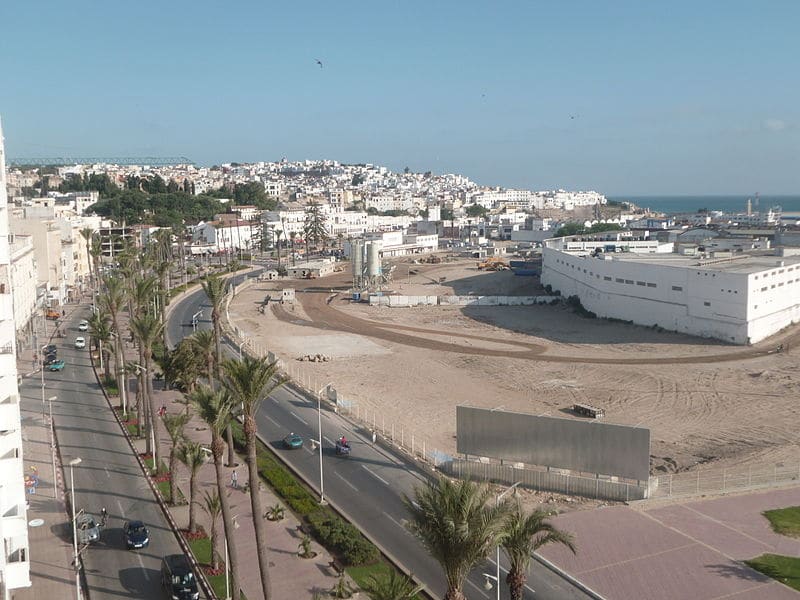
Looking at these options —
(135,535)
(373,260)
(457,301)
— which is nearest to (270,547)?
(135,535)

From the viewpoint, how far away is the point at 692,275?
169ft

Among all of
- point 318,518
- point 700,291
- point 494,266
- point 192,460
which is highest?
point 700,291

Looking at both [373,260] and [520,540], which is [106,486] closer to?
[520,540]

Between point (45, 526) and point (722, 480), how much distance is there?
2045 cm

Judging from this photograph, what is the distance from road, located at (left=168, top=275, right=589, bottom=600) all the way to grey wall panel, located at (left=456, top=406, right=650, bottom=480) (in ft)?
8.13

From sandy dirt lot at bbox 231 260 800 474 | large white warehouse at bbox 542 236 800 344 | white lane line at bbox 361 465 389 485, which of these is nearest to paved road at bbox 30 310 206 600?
white lane line at bbox 361 465 389 485

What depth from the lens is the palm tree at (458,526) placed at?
1211cm

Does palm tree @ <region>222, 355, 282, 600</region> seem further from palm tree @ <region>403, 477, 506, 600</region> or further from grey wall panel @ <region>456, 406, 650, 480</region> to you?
grey wall panel @ <region>456, 406, 650, 480</region>

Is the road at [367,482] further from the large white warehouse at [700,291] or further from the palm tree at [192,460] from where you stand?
the large white warehouse at [700,291]

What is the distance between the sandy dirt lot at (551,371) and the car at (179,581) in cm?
1294

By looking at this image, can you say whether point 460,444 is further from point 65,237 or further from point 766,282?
point 65,237

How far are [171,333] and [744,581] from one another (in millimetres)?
43097

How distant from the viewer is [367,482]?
79.2ft

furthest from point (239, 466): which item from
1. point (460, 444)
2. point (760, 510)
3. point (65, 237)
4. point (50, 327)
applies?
point (65, 237)
